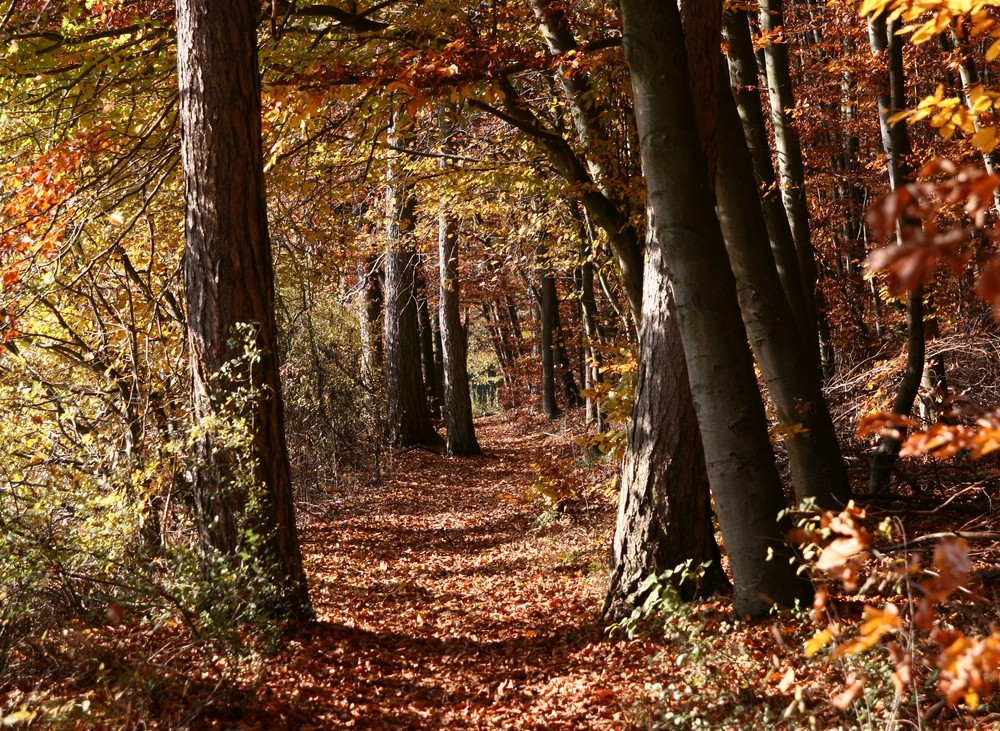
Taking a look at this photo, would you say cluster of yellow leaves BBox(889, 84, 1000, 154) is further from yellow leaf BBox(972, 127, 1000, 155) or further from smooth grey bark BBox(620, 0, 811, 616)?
smooth grey bark BBox(620, 0, 811, 616)

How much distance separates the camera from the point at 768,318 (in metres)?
6.56

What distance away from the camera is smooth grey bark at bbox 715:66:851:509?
21.4ft

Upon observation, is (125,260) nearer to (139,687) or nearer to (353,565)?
(353,565)

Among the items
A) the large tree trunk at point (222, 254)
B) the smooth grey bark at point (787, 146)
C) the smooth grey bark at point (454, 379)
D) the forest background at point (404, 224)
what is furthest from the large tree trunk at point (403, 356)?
the large tree trunk at point (222, 254)

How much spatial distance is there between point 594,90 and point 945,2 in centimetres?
539

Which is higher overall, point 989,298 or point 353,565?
point 989,298

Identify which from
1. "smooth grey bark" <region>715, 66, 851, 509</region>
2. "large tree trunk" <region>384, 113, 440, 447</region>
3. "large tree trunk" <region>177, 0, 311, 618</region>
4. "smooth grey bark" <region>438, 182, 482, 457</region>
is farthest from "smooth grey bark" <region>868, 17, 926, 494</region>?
"large tree trunk" <region>384, 113, 440, 447</region>

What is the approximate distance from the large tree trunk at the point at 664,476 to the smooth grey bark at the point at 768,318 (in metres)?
0.97

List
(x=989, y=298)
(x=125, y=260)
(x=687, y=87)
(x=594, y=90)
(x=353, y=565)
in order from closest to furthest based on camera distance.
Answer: (x=989, y=298), (x=687, y=87), (x=125, y=260), (x=594, y=90), (x=353, y=565)

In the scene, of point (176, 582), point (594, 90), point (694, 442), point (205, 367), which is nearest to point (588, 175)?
point (594, 90)

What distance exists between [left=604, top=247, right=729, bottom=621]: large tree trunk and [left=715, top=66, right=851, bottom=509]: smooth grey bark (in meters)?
0.97

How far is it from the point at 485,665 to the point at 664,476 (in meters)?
1.86

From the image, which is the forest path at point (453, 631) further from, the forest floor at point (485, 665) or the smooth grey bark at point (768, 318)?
the smooth grey bark at point (768, 318)

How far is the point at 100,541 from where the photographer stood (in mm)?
5426
